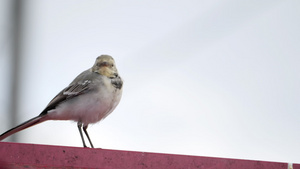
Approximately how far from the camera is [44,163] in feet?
8.86

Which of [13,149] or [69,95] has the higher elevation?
[69,95]

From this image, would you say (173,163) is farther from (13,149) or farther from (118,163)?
(13,149)

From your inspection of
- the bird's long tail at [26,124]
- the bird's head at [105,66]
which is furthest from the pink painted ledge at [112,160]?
the bird's head at [105,66]

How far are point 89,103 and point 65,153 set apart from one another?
146 cm

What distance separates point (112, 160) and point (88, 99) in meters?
1.55

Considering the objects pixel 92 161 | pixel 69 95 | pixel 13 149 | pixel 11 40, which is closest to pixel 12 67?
pixel 11 40

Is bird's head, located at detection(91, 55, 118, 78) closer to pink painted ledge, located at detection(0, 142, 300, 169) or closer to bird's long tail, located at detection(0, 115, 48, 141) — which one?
bird's long tail, located at detection(0, 115, 48, 141)

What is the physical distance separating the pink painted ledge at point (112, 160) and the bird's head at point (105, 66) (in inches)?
67.4

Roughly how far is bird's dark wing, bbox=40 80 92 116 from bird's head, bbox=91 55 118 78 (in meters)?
0.23

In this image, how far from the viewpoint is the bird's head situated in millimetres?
4398

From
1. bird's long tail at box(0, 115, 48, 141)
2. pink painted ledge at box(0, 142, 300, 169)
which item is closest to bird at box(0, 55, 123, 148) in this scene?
bird's long tail at box(0, 115, 48, 141)

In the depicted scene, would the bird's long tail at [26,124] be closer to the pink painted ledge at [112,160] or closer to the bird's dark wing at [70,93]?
the bird's dark wing at [70,93]

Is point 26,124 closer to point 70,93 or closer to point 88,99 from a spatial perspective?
point 70,93

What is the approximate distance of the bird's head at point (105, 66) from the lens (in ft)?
14.4
